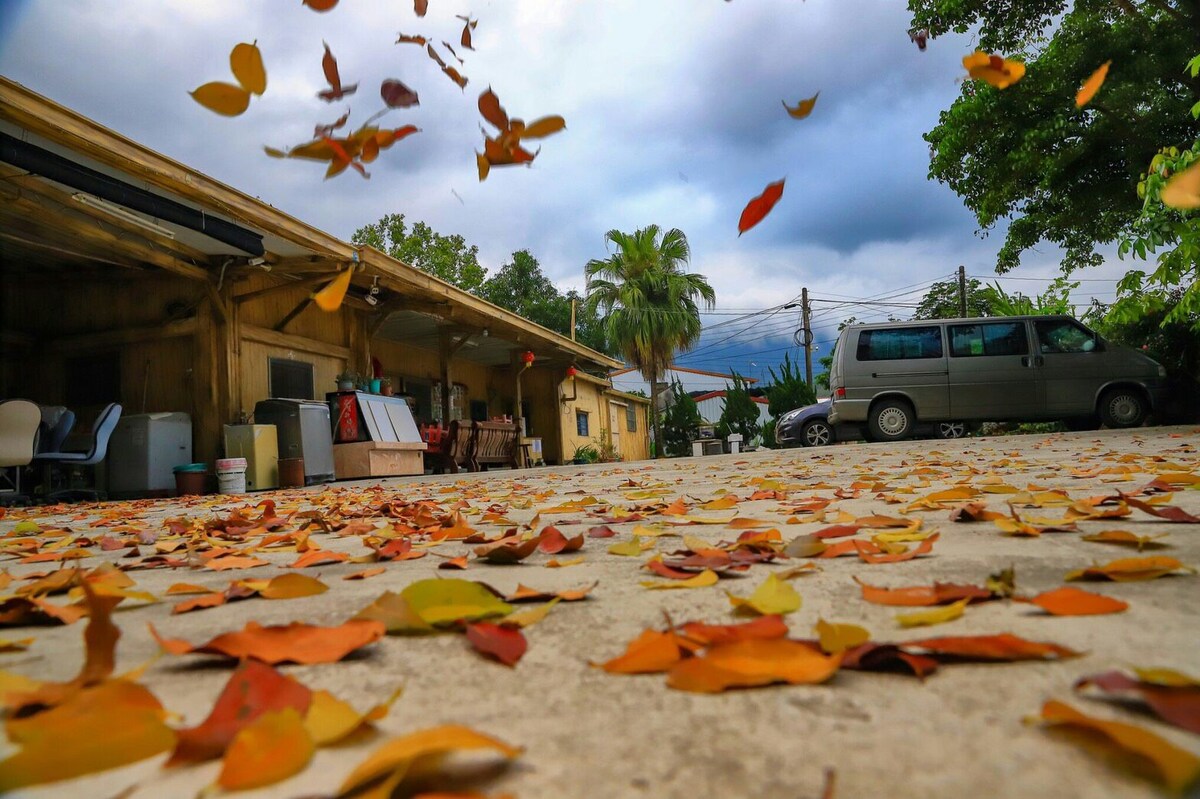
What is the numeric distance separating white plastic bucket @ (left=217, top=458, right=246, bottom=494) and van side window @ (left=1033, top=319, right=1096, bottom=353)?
10.1m

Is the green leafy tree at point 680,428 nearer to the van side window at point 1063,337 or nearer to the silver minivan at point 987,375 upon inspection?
the silver minivan at point 987,375

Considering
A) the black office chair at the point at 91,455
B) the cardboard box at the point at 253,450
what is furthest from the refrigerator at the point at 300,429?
the black office chair at the point at 91,455

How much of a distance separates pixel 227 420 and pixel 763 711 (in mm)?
8449

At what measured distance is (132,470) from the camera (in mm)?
7242

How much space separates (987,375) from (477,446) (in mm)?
7613

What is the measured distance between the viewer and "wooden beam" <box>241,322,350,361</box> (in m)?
8.53

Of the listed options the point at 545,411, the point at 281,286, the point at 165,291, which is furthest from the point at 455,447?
the point at 545,411

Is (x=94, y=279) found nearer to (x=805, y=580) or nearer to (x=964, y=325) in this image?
(x=805, y=580)

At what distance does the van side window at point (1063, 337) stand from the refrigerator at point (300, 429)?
953 cm

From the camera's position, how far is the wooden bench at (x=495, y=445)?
1148 centimetres

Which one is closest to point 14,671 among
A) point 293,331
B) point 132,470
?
point 132,470

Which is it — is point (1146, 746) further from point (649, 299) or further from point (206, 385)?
point (649, 299)

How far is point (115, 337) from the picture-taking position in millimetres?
8484

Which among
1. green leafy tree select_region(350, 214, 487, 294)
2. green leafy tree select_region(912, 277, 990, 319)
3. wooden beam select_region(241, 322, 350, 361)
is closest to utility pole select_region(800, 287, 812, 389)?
green leafy tree select_region(912, 277, 990, 319)
